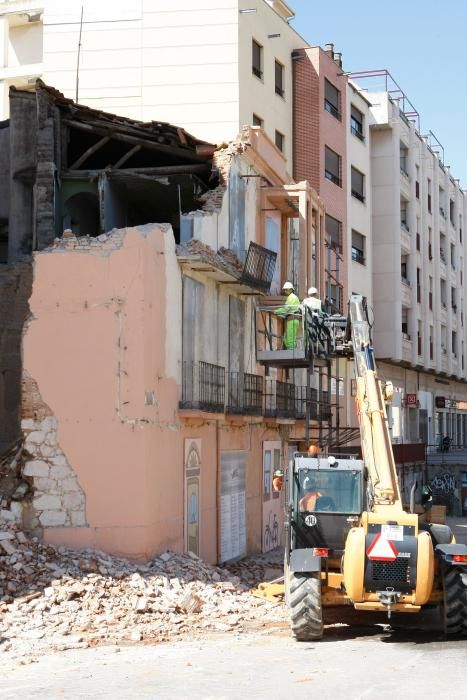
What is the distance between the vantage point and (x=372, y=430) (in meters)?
16.4

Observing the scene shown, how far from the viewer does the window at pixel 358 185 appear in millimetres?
44719

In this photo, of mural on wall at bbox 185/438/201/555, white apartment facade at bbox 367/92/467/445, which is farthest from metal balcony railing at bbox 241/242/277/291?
white apartment facade at bbox 367/92/467/445

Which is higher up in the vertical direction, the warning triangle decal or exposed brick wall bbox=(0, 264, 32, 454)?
exposed brick wall bbox=(0, 264, 32, 454)

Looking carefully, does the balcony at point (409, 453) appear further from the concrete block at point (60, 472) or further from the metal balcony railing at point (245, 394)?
the concrete block at point (60, 472)

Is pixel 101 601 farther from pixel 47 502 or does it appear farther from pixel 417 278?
pixel 417 278

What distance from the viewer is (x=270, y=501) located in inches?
1109

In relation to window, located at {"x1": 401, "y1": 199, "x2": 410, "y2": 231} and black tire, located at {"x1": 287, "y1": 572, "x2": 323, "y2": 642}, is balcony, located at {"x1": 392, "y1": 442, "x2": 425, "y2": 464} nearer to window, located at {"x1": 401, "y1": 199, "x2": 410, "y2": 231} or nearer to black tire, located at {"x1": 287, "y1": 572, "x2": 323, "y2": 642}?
window, located at {"x1": 401, "y1": 199, "x2": 410, "y2": 231}

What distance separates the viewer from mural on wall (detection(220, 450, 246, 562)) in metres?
23.6

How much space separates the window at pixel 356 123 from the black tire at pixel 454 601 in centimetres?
3196

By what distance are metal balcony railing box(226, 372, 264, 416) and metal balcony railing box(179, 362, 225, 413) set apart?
935 millimetres

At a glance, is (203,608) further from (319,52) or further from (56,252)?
(319,52)

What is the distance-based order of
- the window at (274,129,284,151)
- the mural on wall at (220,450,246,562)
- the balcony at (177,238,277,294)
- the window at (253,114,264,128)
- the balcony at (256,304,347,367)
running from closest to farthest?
the balcony at (177,238,277,294) → the balcony at (256,304,347,367) → the mural on wall at (220,450,246,562) → the window at (253,114,264,128) → the window at (274,129,284,151)

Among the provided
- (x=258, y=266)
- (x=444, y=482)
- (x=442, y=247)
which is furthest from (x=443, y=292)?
(x=258, y=266)

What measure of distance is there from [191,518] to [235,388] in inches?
159
